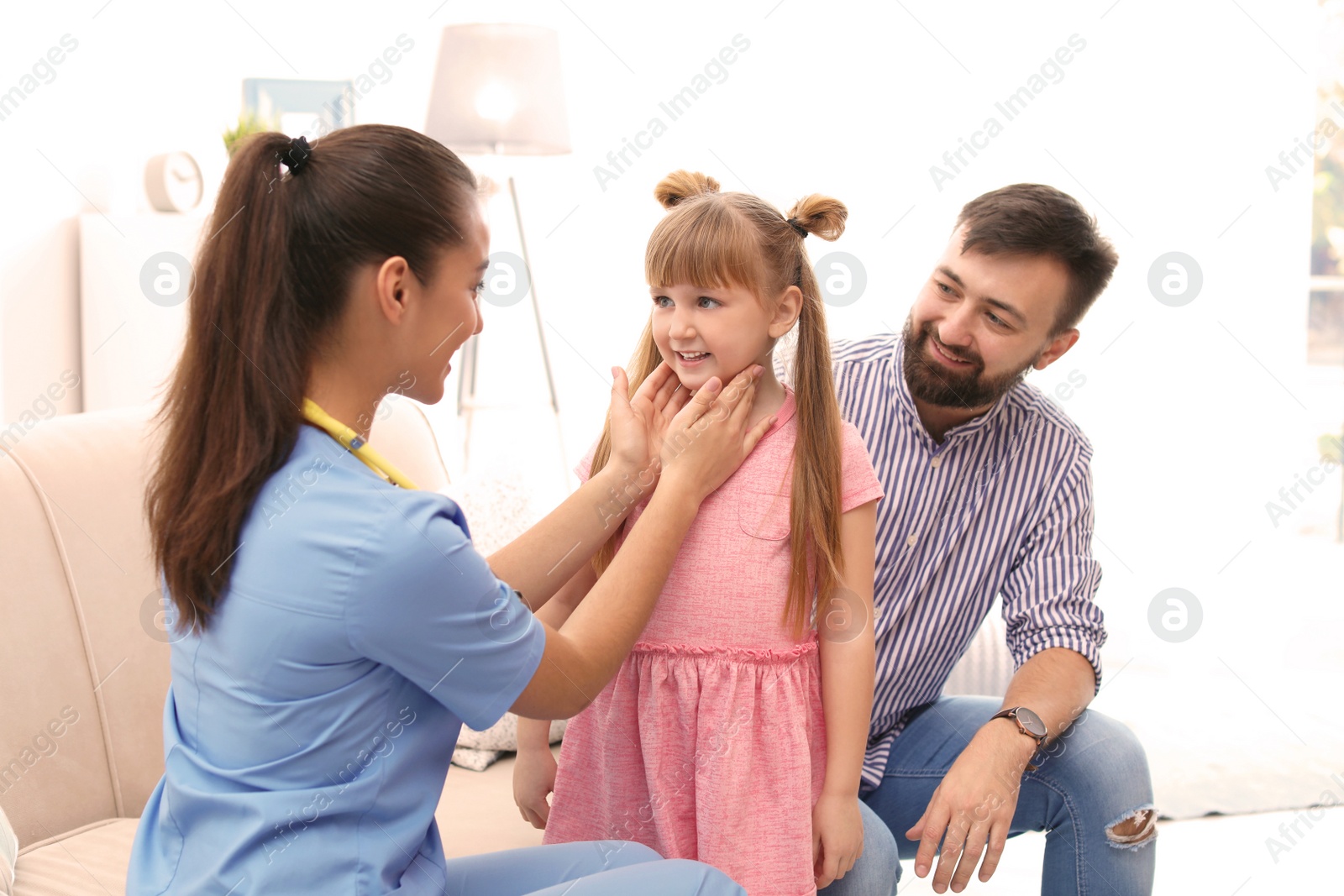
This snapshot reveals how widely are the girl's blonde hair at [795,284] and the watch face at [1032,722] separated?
13.9 inches

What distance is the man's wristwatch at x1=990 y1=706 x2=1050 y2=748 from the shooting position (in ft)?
4.62

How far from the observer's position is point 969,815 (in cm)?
134

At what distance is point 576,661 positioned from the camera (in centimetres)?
102

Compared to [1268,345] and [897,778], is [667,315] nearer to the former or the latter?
[897,778]

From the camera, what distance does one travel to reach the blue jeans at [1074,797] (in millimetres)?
1469

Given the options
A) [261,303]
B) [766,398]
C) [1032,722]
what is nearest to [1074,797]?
[1032,722]

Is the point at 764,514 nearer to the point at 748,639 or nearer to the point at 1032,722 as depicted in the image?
the point at 748,639

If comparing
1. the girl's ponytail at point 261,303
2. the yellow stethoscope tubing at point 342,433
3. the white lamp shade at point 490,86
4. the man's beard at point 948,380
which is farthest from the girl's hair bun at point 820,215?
the white lamp shade at point 490,86

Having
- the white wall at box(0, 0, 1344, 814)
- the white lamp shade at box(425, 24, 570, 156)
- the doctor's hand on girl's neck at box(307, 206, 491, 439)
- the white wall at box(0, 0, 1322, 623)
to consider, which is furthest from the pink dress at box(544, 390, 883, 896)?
the white wall at box(0, 0, 1322, 623)

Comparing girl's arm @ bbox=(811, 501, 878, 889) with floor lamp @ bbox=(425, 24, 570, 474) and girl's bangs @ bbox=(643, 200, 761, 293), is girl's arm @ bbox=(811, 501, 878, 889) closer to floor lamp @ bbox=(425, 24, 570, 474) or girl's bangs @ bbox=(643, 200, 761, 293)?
girl's bangs @ bbox=(643, 200, 761, 293)

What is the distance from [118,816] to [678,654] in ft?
2.93

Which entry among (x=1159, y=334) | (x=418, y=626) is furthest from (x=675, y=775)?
(x=1159, y=334)

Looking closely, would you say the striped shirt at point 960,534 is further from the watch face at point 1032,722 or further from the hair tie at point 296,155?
the hair tie at point 296,155

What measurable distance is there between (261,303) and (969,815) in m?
0.99
